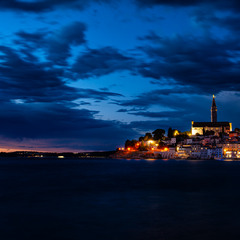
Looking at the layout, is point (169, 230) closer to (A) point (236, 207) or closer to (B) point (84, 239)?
(B) point (84, 239)

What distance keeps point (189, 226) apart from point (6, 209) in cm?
1628

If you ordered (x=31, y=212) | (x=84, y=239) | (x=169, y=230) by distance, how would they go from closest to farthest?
(x=84, y=239) → (x=169, y=230) → (x=31, y=212)

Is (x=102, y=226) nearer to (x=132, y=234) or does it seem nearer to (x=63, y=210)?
(x=132, y=234)

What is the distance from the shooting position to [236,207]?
2977cm

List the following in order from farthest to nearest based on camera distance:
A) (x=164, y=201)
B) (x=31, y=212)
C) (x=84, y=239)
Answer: (x=164, y=201) → (x=31, y=212) → (x=84, y=239)

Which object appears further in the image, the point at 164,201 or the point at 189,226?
the point at 164,201

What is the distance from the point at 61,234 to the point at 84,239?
6.29 ft

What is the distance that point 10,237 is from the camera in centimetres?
1973

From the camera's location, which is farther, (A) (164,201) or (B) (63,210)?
(A) (164,201)

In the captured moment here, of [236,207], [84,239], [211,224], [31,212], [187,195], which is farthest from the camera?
[187,195]

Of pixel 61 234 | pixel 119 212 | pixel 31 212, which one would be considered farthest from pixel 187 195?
pixel 61 234

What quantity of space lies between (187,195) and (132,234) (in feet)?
63.9

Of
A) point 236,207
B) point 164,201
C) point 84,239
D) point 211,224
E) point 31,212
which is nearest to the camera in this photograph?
point 84,239

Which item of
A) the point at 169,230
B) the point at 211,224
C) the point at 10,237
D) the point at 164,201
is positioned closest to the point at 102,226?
the point at 169,230
